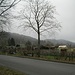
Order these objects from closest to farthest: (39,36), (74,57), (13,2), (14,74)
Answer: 1. (14,74)
2. (13,2)
3. (74,57)
4. (39,36)

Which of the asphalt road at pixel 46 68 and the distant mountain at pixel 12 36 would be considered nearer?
the asphalt road at pixel 46 68

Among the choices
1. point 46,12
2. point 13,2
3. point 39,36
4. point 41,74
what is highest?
point 46,12

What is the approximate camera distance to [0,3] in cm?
1391

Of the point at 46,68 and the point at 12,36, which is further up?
the point at 12,36

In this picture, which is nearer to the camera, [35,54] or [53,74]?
[53,74]

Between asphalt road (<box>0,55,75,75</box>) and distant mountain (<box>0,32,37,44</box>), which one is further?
distant mountain (<box>0,32,37,44</box>)

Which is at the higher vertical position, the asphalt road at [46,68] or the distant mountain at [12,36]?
the distant mountain at [12,36]

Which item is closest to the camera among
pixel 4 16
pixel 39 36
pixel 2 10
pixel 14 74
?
pixel 14 74

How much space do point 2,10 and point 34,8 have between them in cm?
1768

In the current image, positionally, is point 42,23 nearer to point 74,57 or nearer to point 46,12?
point 46,12

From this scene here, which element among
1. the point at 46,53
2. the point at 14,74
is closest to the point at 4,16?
the point at 14,74

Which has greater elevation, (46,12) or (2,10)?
(46,12)

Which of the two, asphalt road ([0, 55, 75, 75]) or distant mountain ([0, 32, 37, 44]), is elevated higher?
distant mountain ([0, 32, 37, 44])

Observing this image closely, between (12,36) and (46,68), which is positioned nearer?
(46,68)
